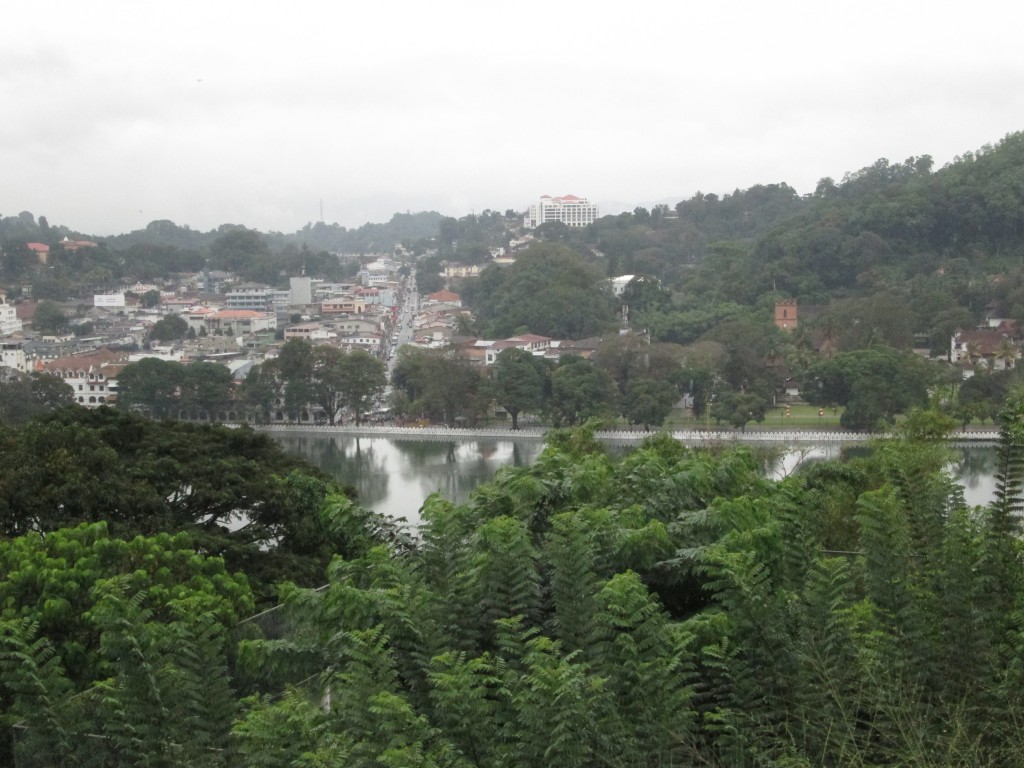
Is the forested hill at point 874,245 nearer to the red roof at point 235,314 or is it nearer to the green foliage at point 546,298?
the green foliage at point 546,298

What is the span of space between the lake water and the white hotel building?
141 feet

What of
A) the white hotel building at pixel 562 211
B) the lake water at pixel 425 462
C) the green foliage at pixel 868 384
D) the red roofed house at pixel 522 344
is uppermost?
the white hotel building at pixel 562 211

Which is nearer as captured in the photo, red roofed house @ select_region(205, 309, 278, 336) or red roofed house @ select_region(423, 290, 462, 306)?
red roofed house @ select_region(205, 309, 278, 336)

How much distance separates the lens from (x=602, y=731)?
2.82m

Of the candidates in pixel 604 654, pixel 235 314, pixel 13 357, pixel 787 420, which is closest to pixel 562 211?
pixel 235 314

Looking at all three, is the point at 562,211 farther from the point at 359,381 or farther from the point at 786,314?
the point at 359,381

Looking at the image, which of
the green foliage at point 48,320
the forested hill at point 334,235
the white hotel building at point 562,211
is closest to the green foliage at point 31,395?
the green foliage at point 48,320

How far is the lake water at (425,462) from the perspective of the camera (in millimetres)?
15555

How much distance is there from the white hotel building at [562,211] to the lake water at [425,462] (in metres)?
42.9

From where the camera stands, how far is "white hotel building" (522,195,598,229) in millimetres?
63250

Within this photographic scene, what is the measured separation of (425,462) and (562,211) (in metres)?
46.3

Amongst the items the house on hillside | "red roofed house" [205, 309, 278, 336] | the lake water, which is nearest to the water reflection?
the lake water

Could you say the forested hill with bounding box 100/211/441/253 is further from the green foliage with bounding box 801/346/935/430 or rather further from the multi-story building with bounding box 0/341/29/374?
the green foliage with bounding box 801/346/935/430

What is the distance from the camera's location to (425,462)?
61.5ft
